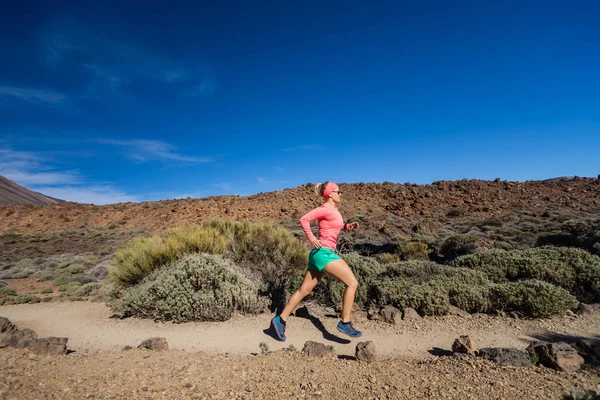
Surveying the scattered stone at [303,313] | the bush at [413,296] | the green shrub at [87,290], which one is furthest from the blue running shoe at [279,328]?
the green shrub at [87,290]

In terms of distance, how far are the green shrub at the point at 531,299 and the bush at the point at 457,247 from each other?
19.0 feet

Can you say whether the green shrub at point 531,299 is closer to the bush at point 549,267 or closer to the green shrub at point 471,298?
the green shrub at point 471,298

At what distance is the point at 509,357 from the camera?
12.4 feet

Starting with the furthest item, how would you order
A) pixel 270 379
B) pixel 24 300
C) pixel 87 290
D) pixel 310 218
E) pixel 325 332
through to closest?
pixel 87 290, pixel 24 300, pixel 325 332, pixel 310 218, pixel 270 379

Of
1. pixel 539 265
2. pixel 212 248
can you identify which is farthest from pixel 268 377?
pixel 539 265

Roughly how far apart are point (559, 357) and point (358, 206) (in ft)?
100

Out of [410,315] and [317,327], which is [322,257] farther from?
[410,315]

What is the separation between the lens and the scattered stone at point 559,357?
3.54 metres

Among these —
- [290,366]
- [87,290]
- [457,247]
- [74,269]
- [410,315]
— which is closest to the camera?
[290,366]

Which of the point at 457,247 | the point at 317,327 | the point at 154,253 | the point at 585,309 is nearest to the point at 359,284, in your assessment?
the point at 317,327

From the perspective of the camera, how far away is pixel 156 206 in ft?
120

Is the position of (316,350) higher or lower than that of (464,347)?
lower

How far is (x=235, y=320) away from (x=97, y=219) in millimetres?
35310

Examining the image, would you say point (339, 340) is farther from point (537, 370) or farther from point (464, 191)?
point (464, 191)
